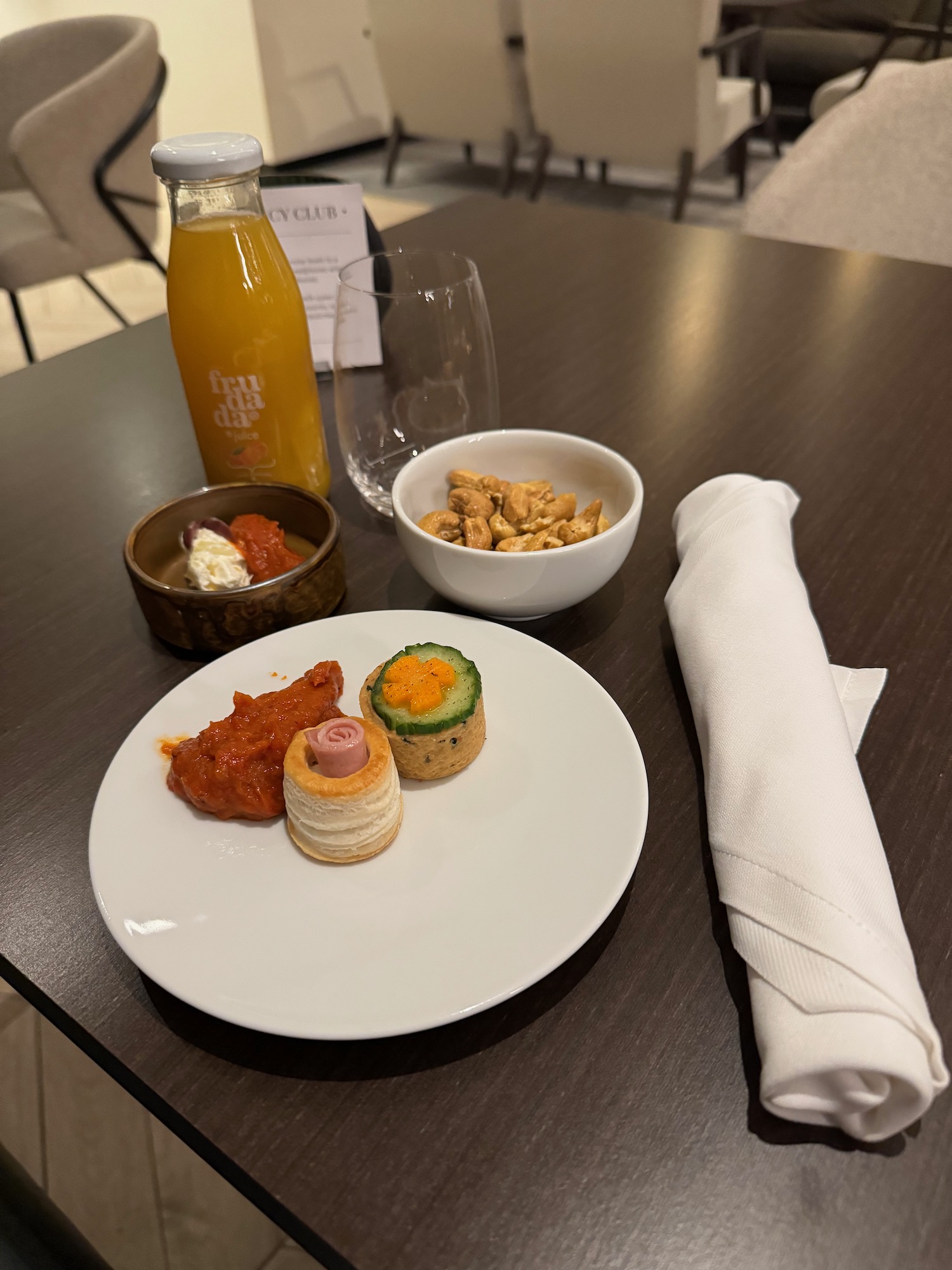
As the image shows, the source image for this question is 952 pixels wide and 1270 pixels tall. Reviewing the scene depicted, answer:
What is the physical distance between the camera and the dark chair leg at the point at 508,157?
13.7 ft

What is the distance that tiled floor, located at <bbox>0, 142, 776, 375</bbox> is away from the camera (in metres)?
3.20

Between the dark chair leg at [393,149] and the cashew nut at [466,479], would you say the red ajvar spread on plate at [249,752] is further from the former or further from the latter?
the dark chair leg at [393,149]

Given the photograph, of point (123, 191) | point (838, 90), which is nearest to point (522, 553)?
point (123, 191)

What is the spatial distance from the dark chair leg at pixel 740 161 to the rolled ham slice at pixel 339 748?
14.0 ft

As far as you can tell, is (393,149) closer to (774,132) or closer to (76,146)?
(774,132)

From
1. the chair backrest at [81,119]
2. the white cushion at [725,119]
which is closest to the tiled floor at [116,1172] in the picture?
the chair backrest at [81,119]

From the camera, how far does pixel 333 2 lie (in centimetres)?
461

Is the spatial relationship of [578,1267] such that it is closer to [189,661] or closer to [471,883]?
[471,883]

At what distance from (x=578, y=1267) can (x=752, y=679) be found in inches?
12.0

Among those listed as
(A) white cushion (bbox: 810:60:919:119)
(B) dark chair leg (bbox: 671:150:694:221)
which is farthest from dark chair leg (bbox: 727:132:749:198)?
(B) dark chair leg (bbox: 671:150:694:221)

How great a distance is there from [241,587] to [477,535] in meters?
0.16

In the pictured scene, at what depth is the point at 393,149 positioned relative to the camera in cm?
468

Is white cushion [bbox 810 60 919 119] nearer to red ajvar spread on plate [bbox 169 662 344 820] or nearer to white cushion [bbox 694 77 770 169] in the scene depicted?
white cushion [bbox 694 77 770 169]

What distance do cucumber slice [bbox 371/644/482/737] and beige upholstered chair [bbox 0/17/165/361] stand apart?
216 cm
